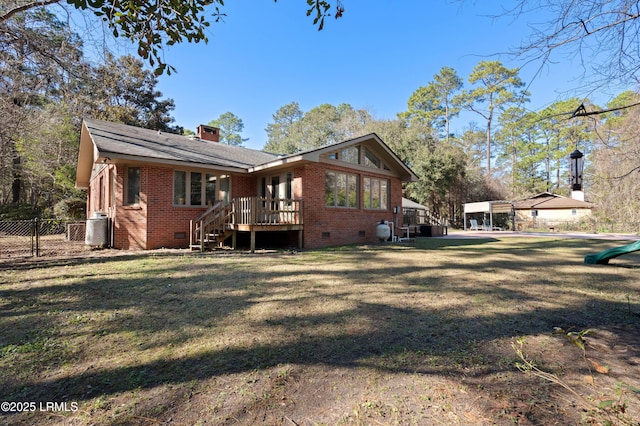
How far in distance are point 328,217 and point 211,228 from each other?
4.35 m

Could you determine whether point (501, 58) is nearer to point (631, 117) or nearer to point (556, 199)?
point (631, 117)

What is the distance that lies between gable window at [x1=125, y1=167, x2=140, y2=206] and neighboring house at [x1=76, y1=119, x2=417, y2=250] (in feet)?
0.10

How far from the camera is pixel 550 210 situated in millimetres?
29453

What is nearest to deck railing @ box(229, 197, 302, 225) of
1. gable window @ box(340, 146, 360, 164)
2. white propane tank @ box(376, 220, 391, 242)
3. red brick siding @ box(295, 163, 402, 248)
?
red brick siding @ box(295, 163, 402, 248)

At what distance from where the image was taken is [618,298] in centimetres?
467

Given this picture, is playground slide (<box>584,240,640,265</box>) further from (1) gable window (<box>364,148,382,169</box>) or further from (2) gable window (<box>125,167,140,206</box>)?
(2) gable window (<box>125,167,140,206</box>)

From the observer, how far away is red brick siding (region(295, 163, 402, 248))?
11.1m

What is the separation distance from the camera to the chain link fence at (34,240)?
8.82 meters

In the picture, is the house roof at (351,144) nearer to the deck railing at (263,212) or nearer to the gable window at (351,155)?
the gable window at (351,155)

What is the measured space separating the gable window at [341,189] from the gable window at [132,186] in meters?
6.78

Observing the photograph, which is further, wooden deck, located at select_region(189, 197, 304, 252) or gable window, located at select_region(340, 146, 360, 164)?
gable window, located at select_region(340, 146, 360, 164)

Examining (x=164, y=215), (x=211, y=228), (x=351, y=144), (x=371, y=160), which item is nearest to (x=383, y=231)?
(x=371, y=160)

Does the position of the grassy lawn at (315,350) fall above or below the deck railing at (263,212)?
below

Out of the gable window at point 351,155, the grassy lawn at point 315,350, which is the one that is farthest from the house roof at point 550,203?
the grassy lawn at point 315,350
